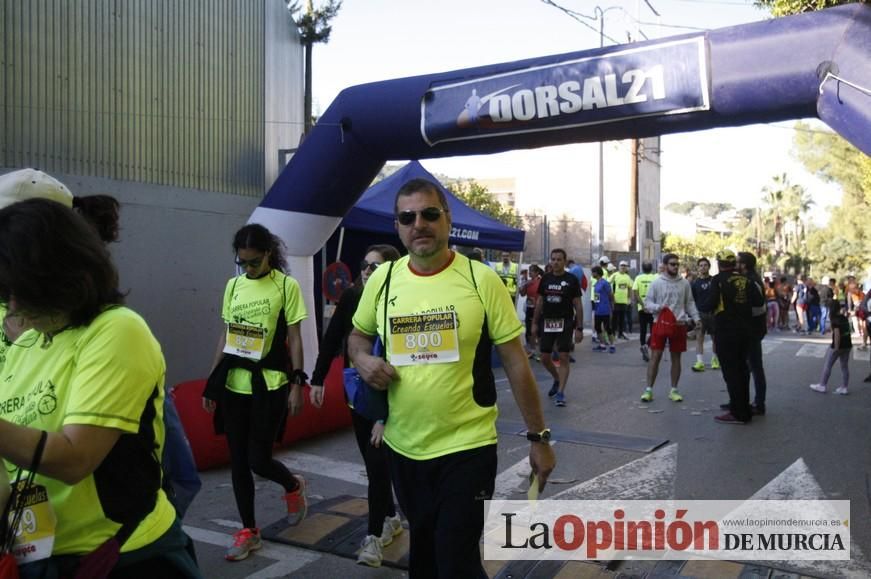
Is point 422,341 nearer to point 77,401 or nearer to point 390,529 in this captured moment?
point 77,401

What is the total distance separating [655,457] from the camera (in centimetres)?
688

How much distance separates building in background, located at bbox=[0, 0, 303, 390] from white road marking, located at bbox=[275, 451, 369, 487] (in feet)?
7.18

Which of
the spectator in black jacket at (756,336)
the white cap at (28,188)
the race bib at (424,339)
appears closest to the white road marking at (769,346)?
the spectator in black jacket at (756,336)

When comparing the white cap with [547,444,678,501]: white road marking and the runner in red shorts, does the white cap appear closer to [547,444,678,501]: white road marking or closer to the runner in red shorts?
[547,444,678,501]: white road marking

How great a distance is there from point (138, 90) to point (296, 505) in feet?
19.9

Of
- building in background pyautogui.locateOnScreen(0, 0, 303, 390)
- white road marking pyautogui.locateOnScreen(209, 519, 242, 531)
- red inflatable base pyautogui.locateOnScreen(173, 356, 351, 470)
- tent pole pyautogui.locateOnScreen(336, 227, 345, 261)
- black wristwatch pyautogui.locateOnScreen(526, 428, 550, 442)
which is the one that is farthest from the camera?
tent pole pyautogui.locateOnScreen(336, 227, 345, 261)

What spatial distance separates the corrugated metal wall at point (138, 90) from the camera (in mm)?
7711

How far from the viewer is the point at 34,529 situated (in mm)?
1699

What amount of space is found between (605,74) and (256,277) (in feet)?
11.4

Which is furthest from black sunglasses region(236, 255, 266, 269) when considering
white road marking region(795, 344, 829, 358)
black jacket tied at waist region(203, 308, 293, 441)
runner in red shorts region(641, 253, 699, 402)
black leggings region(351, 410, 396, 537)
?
white road marking region(795, 344, 829, 358)

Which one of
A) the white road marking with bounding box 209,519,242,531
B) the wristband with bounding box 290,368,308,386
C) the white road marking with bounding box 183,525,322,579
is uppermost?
the wristband with bounding box 290,368,308,386

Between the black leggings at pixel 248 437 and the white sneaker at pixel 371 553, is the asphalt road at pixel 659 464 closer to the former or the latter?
the white sneaker at pixel 371 553

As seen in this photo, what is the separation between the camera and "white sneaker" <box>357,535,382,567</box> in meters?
4.31

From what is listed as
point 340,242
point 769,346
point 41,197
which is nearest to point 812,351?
point 769,346
